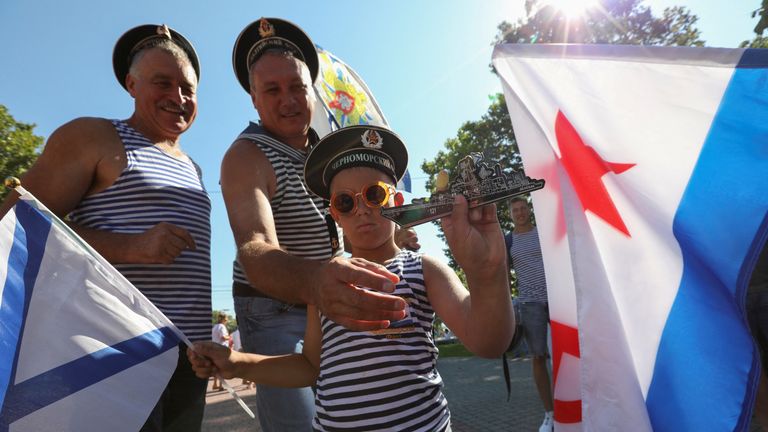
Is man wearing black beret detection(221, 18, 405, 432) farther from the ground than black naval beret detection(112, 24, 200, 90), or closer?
closer

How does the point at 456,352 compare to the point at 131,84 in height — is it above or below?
below

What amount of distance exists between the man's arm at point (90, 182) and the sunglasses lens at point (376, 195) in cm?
86

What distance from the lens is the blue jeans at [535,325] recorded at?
5.01 meters

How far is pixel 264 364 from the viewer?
200cm

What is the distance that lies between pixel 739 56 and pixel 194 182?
2673 millimetres

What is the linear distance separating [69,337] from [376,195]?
1322mm

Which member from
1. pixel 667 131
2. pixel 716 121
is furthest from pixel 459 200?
pixel 716 121

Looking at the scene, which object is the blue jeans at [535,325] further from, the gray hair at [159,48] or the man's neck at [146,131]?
the gray hair at [159,48]

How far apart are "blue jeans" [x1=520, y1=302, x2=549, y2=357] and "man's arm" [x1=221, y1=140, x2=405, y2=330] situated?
391cm

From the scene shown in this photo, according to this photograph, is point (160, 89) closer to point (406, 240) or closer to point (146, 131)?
point (146, 131)

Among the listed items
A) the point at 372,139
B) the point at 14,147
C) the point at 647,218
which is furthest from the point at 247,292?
the point at 14,147

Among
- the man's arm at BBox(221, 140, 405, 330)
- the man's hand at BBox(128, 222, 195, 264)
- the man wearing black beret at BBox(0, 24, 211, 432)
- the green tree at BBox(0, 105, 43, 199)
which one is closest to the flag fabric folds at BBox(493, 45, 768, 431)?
the man's arm at BBox(221, 140, 405, 330)

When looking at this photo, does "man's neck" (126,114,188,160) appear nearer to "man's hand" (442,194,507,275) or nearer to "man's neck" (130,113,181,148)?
"man's neck" (130,113,181,148)

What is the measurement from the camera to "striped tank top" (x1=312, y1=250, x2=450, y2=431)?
1.67 meters
